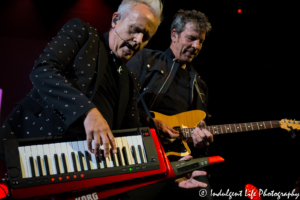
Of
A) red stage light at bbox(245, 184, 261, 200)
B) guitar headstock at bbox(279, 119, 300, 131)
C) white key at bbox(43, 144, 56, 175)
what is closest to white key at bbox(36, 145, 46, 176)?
white key at bbox(43, 144, 56, 175)

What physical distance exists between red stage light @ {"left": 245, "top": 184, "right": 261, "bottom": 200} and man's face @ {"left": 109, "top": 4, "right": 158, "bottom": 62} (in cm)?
307

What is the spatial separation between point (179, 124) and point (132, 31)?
1397 mm

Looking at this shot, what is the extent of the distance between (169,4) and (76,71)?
9.82 ft

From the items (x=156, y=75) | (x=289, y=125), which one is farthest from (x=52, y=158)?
(x=289, y=125)

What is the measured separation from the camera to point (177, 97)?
10.0ft

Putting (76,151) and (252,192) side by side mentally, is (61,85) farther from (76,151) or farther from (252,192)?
(252,192)

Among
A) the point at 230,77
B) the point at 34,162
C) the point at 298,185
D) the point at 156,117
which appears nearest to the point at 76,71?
the point at 34,162

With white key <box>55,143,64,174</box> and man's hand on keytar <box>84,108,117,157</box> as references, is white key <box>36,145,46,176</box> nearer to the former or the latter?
white key <box>55,143,64,174</box>

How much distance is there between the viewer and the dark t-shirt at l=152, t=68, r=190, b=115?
2.91m

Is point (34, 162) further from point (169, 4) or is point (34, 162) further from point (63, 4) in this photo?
point (169, 4)

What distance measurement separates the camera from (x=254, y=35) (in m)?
4.43

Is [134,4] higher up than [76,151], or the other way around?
[134,4]

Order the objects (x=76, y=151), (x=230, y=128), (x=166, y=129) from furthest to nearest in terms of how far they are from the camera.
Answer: (x=230, y=128)
(x=166, y=129)
(x=76, y=151)

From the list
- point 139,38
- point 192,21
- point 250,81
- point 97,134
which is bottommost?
point 97,134
